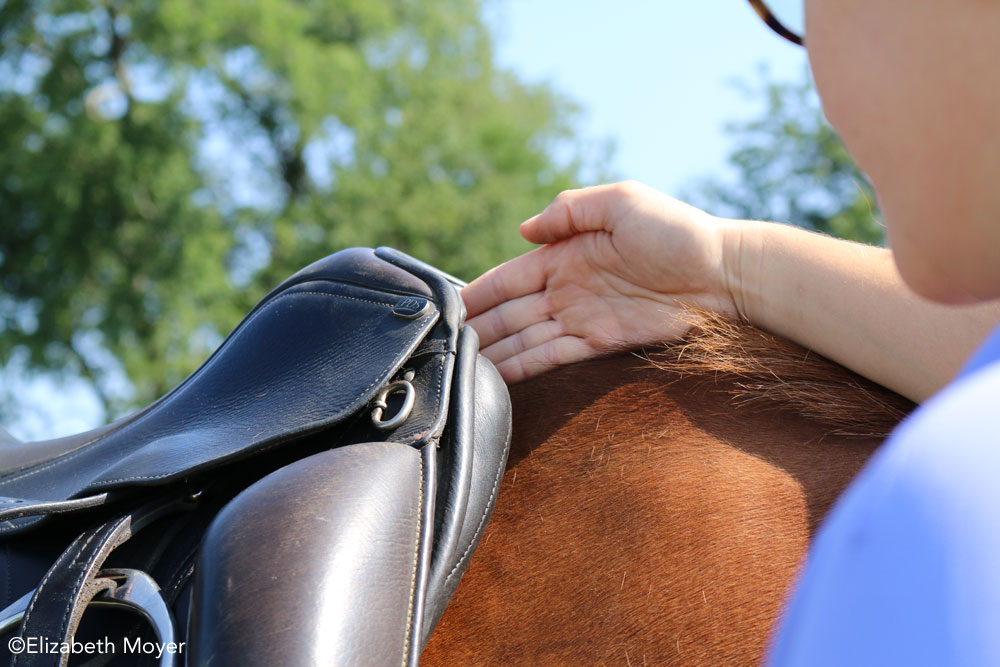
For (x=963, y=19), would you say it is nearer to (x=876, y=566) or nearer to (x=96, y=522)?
(x=876, y=566)

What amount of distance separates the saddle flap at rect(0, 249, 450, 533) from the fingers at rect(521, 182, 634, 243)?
0.86ft

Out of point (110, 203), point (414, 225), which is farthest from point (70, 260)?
point (414, 225)

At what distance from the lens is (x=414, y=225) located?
42.2 ft

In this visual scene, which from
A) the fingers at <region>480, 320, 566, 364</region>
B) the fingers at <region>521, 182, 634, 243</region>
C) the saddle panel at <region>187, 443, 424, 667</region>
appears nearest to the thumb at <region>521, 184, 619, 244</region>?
the fingers at <region>521, 182, 634, 243</region>

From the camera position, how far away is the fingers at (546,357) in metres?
1.26

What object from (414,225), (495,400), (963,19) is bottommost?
(414,225)

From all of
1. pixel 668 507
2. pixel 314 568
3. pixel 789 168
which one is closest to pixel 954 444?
pixel 314 568

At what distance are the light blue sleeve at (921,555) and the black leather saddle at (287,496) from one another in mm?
535

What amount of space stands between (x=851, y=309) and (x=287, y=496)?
2.34ft

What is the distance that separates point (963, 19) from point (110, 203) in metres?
11.5

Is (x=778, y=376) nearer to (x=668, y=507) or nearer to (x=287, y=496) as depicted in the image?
(x=668, y=507)

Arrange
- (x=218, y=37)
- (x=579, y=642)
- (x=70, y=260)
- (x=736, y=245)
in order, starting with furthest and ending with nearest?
1. (x=218, y=37)
2. (x=70, y=260)
3. (x=736, y=245)
4. (x=579, y=642)

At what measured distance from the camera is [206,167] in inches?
462

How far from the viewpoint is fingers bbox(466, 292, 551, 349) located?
1.32 meters
